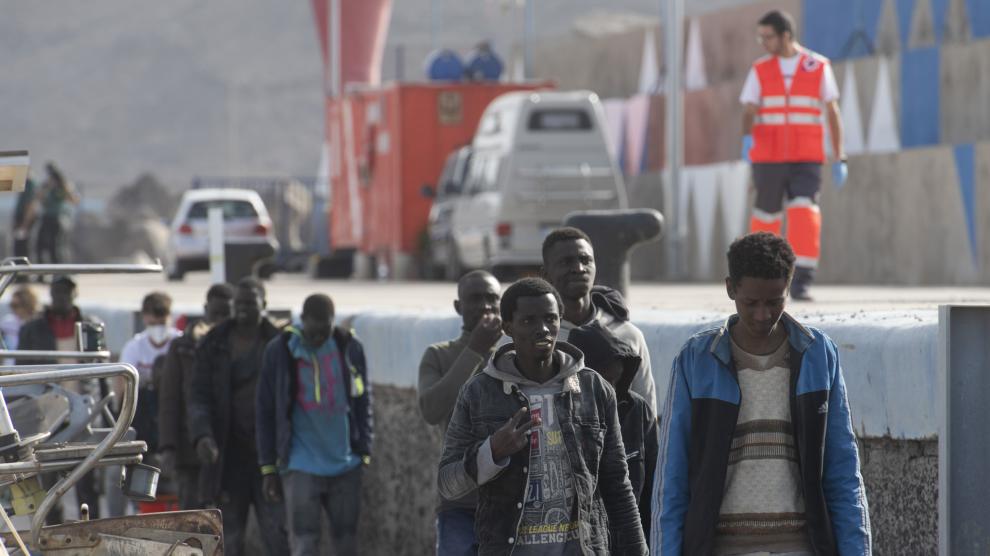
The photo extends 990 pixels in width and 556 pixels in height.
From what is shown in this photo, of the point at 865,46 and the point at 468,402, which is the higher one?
the point at 865,46

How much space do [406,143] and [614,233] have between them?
1730 centimetres

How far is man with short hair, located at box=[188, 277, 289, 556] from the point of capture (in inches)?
404

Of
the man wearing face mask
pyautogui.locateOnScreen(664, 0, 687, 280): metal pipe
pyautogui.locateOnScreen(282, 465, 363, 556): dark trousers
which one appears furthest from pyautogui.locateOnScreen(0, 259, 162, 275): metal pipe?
pyautogui.locateOnScreen(664, 0, 687, 280): metal pipe

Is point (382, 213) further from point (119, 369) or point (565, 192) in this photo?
point (119, 369)

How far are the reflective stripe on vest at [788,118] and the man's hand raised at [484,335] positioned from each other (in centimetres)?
555

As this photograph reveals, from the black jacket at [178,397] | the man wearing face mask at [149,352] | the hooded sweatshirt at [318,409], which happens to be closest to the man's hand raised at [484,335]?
the hooded sweatshirt at [318,409]

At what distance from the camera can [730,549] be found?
5.32 m

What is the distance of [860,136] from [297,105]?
90005mm

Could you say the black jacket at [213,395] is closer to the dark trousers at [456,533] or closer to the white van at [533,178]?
the dark trousers at [456,533]

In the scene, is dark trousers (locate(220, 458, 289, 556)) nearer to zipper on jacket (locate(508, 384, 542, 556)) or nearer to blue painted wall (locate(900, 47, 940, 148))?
zipper on jacket (locate(508, 384, 542, 556))

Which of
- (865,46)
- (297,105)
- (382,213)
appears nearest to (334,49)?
(382,213)

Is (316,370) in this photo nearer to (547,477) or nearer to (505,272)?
(547,477)

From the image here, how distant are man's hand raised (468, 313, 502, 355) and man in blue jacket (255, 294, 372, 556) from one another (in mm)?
2270

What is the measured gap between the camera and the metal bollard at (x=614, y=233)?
10914 mm
